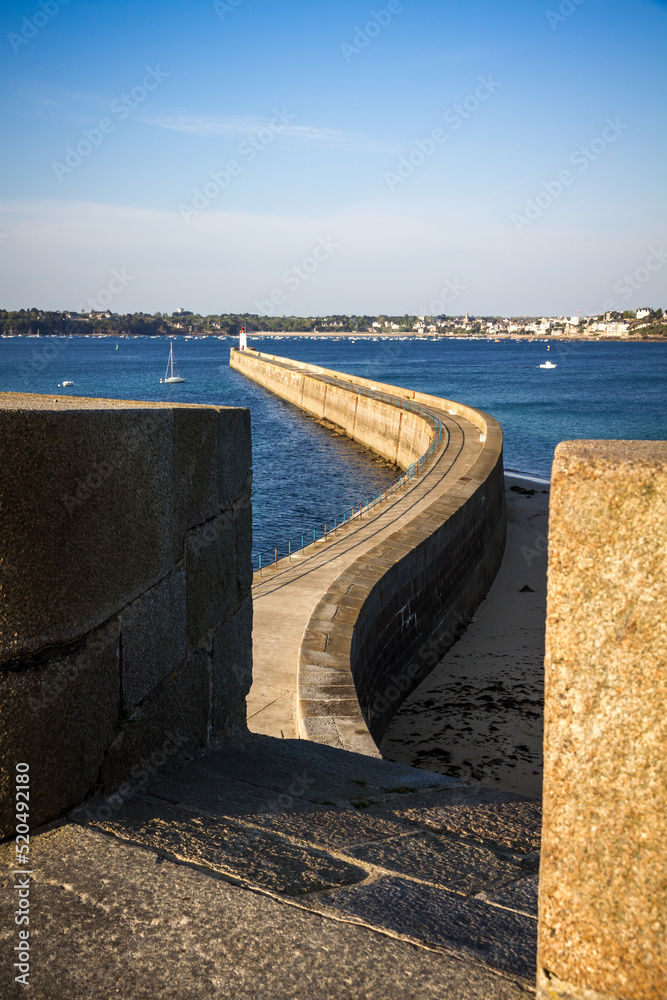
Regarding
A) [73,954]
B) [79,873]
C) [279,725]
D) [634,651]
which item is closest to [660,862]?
[634,651]

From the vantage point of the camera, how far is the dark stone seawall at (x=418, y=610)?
32.2 feet

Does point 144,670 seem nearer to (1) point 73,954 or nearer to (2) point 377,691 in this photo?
(1) point 73,954

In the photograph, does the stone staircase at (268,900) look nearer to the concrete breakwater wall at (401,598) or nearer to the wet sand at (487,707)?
the concrete breakwater wall at (401,598)

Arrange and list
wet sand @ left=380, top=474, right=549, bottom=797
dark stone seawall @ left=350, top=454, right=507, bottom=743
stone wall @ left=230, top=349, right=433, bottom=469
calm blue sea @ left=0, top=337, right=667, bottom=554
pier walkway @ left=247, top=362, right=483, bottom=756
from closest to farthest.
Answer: pier walkway @ left=247, top=362, right=483, bottom=756, wet sand @ left=380, top=474, right=549, bottom=797, dark stone seawall @ left=350, top=454, right=507, bottom=743, calm blue sea @ left=0, top=337, right=667, bottom=554, stone wall @ left=230, top=349, right=433, bottom=469

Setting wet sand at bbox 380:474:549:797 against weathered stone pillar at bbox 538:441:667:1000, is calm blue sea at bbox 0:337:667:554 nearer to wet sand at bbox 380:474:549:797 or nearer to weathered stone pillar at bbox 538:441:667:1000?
wet sand at bbox 380:474:549:797

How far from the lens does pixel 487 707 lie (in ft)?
37.6

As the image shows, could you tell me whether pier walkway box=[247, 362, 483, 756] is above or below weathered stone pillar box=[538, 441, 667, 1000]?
below

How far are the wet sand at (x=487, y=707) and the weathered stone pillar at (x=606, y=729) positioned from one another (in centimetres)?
798

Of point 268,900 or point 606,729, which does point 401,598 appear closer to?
point 268,900

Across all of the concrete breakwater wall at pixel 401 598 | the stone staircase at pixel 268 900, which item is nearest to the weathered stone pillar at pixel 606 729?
the stone staircase at pixel 268 900

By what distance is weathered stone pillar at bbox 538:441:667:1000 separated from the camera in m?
1.36

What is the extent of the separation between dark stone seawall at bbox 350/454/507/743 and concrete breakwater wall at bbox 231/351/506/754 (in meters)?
0.02

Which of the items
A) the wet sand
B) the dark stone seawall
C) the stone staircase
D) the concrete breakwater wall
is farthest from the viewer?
the dark stone seawall

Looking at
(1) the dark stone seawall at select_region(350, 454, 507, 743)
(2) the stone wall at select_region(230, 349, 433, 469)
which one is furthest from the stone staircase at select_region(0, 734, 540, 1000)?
(2) the stone wall at select_region(230, 349, 433, 469)
